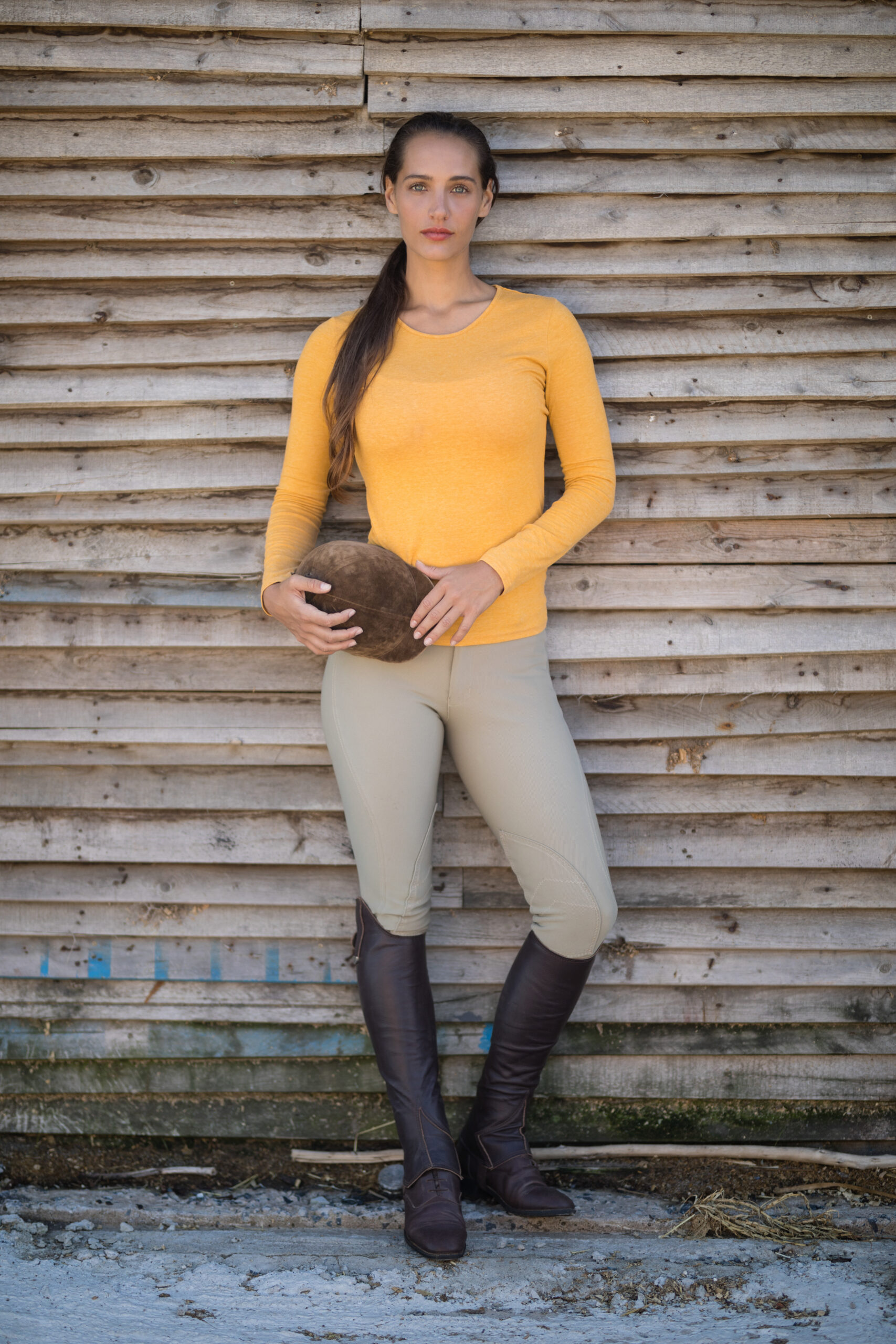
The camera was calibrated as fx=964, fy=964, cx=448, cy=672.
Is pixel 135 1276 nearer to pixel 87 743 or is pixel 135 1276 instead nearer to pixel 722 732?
pixel 87 743

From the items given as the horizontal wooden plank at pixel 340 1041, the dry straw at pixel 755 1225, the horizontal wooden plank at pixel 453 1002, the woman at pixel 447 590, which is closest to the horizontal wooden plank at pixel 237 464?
the woman at pixel 447 590

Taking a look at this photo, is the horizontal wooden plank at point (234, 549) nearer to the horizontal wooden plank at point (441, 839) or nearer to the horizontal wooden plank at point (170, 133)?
the horizontal wooden plank at point (441, 839)

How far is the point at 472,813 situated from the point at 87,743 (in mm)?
1033

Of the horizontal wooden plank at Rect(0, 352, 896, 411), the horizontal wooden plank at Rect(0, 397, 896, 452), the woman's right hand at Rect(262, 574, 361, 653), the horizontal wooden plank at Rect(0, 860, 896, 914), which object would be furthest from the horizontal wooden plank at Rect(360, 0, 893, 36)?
the horizontal wooden plank at Rect(0, 860, 896, 914)

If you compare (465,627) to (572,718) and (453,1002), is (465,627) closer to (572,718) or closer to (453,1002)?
(572,718)

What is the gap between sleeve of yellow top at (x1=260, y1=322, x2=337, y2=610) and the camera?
2148mm

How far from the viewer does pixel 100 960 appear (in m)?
2.60

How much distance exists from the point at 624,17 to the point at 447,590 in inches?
57.4

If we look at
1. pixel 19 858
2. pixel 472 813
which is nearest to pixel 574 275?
pixel 472 813

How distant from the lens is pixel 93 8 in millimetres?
2246

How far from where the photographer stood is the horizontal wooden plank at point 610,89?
2.25 metres

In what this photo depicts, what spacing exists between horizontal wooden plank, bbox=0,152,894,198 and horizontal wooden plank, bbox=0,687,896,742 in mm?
1226

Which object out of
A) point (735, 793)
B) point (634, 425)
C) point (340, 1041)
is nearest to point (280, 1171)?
point (340, 1041)

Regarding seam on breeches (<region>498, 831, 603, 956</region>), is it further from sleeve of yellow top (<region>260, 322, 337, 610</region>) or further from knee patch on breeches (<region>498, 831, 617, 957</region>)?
sleeve of yellow top (<region>260, 322, 337, 610</region>)
